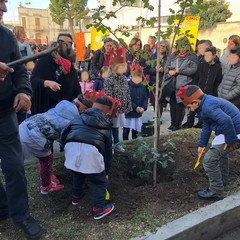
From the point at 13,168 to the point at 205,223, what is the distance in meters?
1.77

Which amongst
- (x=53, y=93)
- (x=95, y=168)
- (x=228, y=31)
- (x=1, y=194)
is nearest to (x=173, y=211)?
(x=95, y=168)

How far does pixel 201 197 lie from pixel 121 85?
2.26 m

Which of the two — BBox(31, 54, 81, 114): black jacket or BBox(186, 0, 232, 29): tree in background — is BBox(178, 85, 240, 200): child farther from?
BBox(186, 0, 232, 29): tree in background

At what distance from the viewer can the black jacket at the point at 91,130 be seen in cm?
273

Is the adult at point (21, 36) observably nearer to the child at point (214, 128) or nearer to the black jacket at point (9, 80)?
the black jacket at point (9, 80)

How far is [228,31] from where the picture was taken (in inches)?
890

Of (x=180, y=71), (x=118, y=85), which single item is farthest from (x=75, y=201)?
(x=180, y=71)

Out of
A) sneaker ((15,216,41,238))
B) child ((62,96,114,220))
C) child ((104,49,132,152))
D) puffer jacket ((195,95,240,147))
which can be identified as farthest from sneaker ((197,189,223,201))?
child ((104,49,132,152))

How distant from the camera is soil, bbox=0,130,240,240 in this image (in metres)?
2.63

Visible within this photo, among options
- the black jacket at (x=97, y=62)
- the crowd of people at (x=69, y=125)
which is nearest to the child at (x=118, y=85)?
the crowd of people at (x=69, y=125)

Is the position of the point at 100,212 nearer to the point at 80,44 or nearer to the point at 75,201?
the point at 75,201

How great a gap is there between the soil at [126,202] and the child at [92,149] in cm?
18

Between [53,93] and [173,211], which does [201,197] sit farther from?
[53,93]

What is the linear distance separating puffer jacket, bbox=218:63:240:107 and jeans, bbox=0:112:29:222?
3.88 meters
